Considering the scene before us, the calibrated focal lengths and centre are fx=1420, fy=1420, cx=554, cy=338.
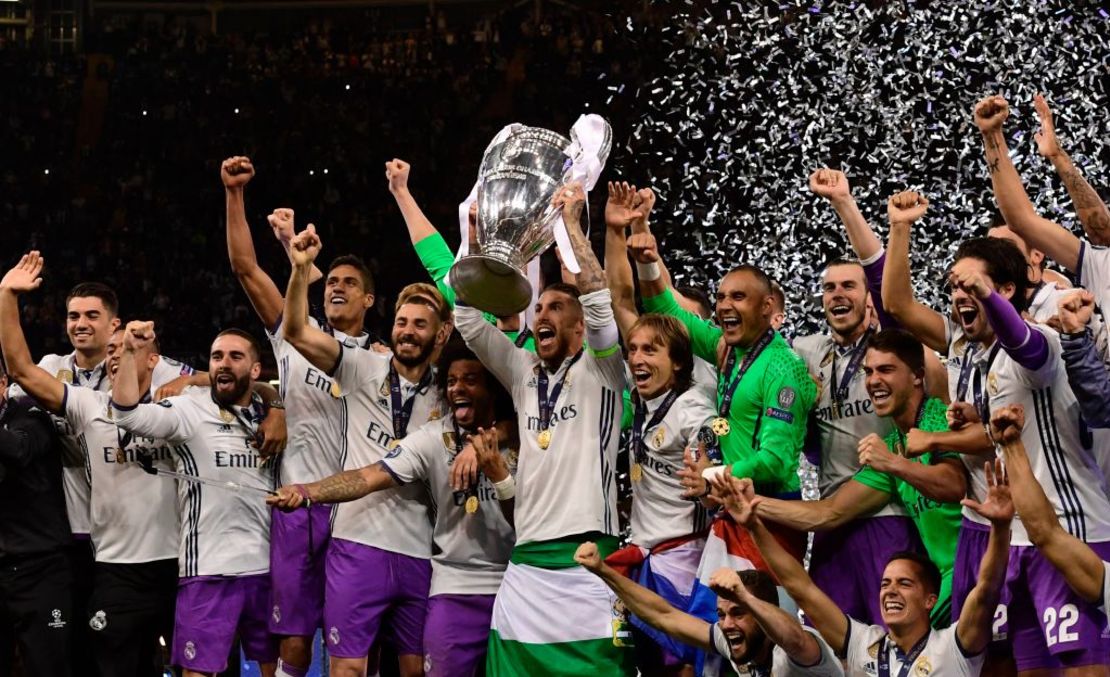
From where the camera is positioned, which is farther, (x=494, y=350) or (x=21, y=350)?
(x=21, y=350)

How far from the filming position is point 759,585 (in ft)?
15.5

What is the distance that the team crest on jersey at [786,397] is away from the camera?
4.99 meters

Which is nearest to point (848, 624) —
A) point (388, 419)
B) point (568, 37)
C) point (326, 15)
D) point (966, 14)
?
point (388, 419)

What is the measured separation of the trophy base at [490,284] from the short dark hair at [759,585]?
1.23 meters

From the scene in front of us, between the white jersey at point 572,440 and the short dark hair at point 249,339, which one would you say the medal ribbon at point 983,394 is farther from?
the short dark hair at point 249,339

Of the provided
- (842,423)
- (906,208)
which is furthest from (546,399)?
(906,208)

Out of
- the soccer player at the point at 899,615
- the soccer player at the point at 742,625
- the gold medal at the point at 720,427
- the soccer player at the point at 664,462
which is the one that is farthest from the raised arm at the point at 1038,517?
the soccer player at the point at 664,462

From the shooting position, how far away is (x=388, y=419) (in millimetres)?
6031

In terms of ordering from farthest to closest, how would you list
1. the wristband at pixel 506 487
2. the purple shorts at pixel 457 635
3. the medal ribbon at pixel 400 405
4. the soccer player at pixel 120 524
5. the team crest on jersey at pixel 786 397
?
the soccer player at pixel 120 524 → the medal ribbon at pixel 400 405 → the purple shorts at pixel 457 635 → the wristband at pixel 506 487 → the team crest on jersey at pixel 786 397

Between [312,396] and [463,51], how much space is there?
492 inches

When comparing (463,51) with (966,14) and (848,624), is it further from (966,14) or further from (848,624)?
(848,624)

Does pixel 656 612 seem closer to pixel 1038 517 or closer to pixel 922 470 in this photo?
pixel 922 470

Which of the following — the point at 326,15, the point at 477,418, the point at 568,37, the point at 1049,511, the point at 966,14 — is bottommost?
the point at 1049,511

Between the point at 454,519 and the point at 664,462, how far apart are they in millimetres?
1074
